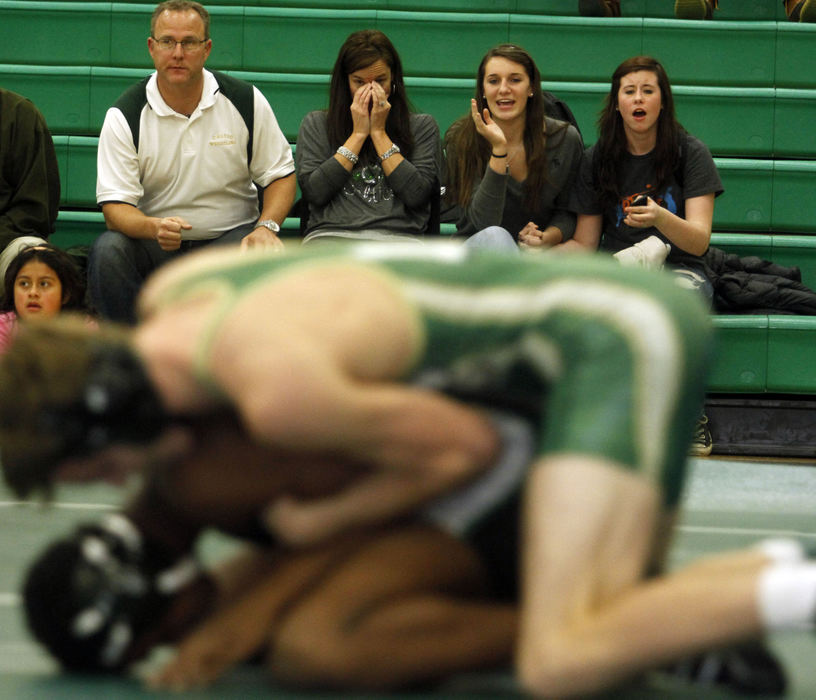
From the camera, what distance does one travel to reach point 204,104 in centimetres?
371

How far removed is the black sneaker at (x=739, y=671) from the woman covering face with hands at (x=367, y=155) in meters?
2.24

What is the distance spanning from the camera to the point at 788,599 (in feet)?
3.92

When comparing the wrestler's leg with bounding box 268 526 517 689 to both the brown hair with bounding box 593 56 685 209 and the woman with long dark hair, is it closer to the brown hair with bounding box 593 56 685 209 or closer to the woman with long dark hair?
the woman with long dark hair

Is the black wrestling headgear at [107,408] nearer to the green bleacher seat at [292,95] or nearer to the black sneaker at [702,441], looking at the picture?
the black sneaker at [702,441]

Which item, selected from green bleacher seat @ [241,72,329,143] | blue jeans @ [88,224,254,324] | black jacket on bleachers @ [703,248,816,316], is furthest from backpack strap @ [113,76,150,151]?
black jacket on bleachers @ [703,248,816,316]

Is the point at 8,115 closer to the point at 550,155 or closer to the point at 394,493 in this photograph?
the point at 550,155

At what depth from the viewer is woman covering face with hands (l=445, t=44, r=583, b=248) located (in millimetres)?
3559

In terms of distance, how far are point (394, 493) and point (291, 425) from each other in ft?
0.57

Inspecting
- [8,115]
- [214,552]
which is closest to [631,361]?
[214,552]

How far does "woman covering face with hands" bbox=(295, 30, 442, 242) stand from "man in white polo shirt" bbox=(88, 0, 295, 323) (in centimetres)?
13

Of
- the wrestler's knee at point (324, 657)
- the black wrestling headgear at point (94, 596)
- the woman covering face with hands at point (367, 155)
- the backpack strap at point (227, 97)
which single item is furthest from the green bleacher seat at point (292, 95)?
the wrestler's knee at point (324, 657)

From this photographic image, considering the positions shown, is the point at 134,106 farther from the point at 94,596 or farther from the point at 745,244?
the point at 94,596

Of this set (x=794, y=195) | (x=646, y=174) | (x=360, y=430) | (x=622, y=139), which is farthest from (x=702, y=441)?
(x=360, y=430)

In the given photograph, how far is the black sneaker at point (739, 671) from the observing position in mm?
1377
